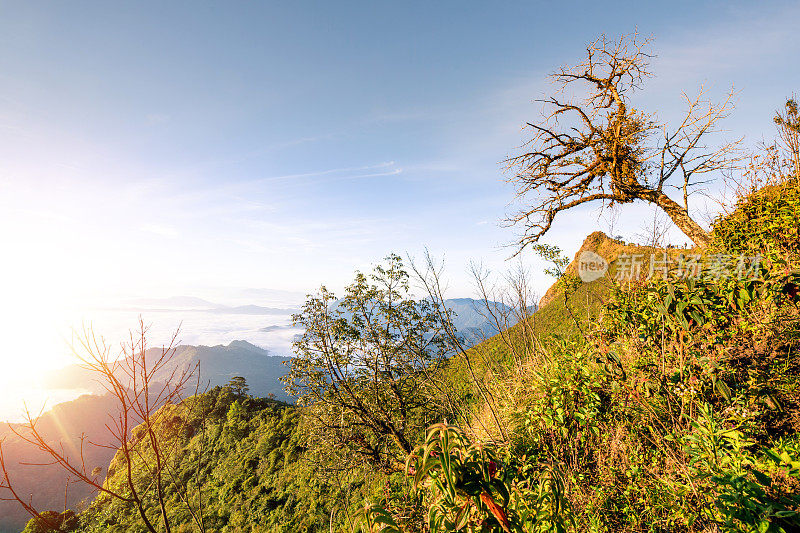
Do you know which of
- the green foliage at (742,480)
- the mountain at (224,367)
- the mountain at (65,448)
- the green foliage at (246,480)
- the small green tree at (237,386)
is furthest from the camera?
the mountain at (224,367)

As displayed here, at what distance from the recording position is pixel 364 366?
8.80 meters

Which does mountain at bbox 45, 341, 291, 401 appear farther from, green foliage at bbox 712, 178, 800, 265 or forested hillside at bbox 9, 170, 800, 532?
green foliage at bbox 712, 178, 800, 265

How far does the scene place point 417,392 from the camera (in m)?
9.70

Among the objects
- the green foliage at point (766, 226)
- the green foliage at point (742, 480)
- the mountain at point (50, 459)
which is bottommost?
the mountain at point (50, 459)

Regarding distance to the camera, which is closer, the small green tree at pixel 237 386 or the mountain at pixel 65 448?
the small green tree at pixel 237 386

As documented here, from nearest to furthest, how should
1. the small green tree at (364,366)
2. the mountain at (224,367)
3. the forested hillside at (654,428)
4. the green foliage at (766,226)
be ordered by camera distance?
the forested hillside at (654,428)
the green foliage at (766,226)
the small green tree at (364,366)
the mountain at (224,367)

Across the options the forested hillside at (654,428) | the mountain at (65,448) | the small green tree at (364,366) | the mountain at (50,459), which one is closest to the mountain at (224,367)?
the mountain at (65,448)

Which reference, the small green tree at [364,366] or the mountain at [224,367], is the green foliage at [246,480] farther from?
the mountain at [224,367]

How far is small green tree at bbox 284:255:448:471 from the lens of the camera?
8344 mm

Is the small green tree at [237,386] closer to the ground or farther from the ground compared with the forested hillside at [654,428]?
closer to the ground

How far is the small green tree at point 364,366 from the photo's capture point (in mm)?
8344

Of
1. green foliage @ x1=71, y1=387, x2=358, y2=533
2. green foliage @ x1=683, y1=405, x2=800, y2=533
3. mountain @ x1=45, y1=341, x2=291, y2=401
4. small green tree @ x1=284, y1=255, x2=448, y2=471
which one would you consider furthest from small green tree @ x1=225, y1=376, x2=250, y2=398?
mountain @ x1=45, y1=341, x2=291, y2=401

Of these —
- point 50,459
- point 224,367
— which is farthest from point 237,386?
point 224,367

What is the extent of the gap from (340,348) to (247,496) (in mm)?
10865
